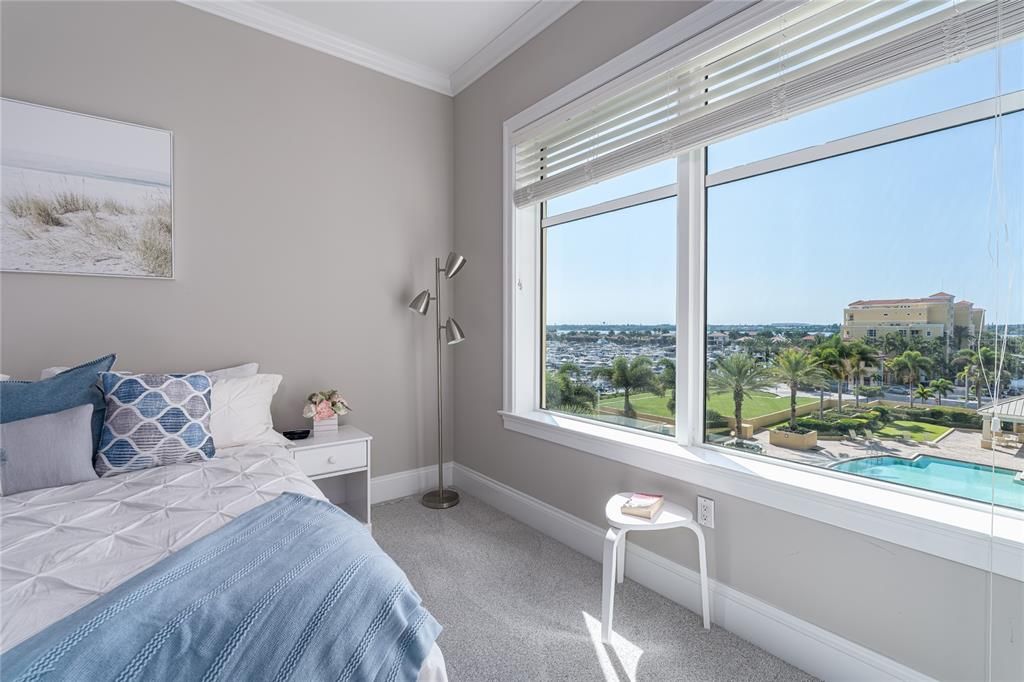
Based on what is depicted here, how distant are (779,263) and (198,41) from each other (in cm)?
308

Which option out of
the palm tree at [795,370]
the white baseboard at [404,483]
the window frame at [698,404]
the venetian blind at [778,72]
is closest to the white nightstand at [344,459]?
the white baseboard at [404,483]

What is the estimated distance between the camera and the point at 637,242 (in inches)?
91.0

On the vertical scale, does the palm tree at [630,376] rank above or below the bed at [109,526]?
above

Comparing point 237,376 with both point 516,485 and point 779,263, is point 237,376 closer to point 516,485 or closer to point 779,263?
point 516,485

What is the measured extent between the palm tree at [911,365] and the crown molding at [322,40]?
3120 millimetres

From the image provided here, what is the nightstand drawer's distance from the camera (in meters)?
2.40

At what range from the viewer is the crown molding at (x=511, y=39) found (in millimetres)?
2471

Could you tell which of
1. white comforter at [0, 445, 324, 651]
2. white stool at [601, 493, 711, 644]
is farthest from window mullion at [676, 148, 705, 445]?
white comforter at [0, 445, 324, 651]

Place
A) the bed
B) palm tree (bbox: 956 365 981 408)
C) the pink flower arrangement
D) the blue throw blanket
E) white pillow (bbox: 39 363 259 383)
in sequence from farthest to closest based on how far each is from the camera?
the pink flower arrangement → white pillow (bbox: 39 363 259 383) → palm tree (bbox: 956 365 981 408) → the bed → the blue throw blanket

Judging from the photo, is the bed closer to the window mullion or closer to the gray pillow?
the gray pillow

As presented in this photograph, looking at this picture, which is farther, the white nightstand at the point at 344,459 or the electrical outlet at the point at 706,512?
the white nightstand at the point at 344,459

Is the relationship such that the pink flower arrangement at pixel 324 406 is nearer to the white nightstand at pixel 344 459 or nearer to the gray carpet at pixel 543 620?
the white nightstand at pixel 344 459

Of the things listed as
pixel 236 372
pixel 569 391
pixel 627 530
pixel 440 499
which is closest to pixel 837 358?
pixel 627 530

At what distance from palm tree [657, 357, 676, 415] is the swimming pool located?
71cm
